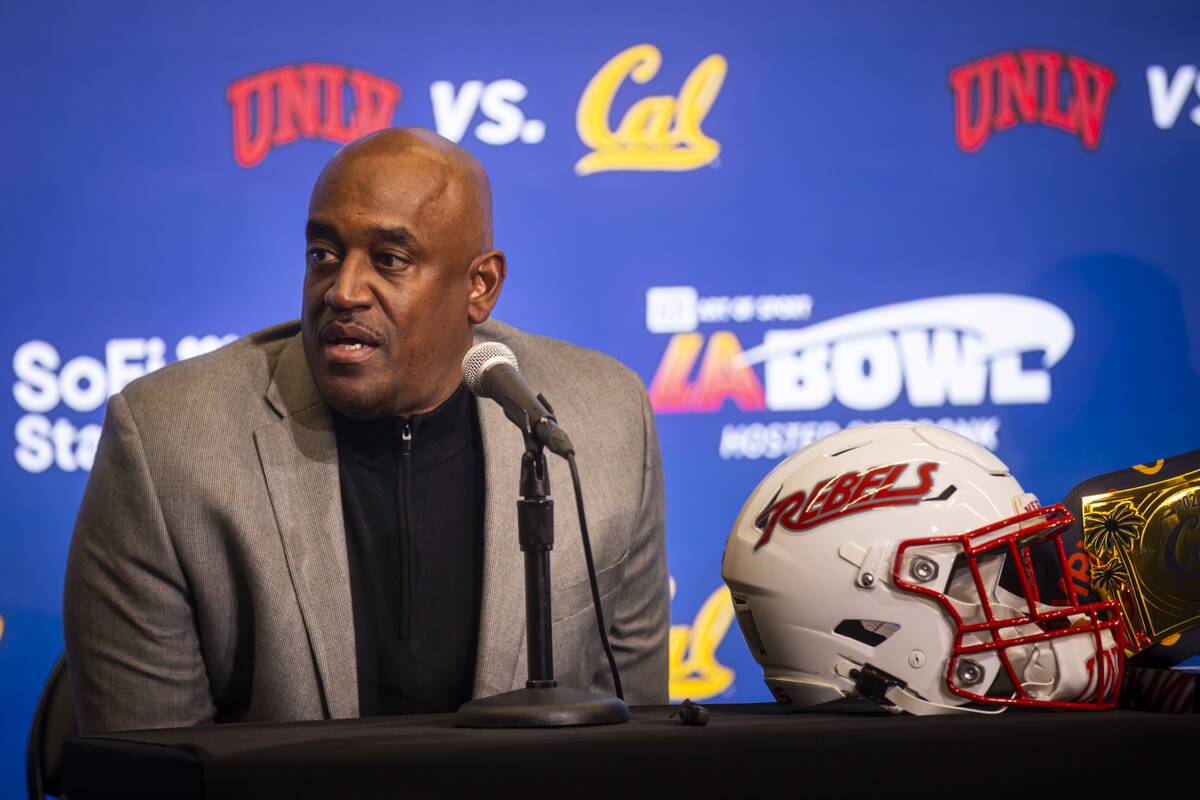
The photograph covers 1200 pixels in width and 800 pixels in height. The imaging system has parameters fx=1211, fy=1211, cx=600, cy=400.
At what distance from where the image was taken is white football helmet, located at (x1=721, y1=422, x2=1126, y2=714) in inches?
49.3

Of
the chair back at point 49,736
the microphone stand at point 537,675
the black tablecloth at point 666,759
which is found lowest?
the chair back at point 49,736

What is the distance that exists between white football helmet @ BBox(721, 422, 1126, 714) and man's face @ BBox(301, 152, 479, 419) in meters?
0.67

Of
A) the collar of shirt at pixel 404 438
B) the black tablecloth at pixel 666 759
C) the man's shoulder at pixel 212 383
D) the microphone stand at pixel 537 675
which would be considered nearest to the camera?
the black tablecloth at pixel 666 759

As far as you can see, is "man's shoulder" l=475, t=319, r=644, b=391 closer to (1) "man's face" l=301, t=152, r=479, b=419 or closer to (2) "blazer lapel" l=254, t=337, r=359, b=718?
(1) "man's face" l=301, t=152, r=479, b=419

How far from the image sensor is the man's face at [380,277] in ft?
5.80

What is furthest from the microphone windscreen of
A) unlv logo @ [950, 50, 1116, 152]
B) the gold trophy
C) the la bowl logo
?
unlv logo @ [950, 50, 1116, 152]

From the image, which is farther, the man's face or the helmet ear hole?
the man's face

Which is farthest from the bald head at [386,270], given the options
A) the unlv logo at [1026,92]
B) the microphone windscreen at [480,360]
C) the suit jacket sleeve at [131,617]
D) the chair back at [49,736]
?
the unlv logo at [1026,92]

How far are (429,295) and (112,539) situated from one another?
57 centimetres

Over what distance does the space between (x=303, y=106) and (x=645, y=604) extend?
1605 millimetres

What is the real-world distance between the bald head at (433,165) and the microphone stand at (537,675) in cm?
74

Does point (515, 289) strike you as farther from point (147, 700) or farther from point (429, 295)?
point (147, 700)

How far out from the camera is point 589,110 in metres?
3.04

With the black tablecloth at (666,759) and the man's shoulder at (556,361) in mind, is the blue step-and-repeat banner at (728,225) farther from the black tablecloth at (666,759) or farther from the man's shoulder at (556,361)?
the black tablecloth at (666,759)
